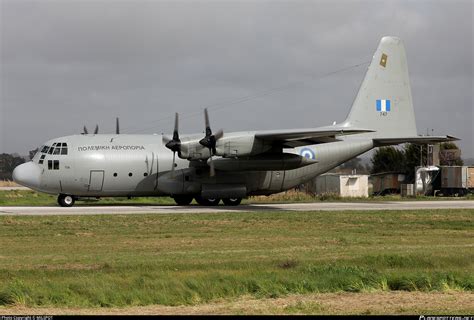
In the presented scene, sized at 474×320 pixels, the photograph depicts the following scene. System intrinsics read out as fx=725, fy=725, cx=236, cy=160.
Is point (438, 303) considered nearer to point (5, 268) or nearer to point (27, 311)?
point (27, 311)

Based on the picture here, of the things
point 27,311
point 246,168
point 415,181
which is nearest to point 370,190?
point 415,181

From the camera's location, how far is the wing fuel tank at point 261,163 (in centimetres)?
3678

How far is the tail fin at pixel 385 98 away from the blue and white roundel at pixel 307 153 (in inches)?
144

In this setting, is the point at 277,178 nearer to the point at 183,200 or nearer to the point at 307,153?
the point at 307,153

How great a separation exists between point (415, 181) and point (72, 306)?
48.7 m

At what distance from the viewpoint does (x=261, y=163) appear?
36.8 metres

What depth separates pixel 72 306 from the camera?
13.4 meters

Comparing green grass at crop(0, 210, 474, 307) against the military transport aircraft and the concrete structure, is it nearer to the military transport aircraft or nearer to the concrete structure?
the military transport aircraft

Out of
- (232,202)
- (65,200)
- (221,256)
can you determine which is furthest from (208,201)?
(221,256)

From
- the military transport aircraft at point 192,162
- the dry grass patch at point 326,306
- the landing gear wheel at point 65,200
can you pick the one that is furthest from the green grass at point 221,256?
the landing gear wheel at point 65,200

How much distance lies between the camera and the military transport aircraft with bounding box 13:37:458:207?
35812 millimetres

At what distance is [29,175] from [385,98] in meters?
20.4

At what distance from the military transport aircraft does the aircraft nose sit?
0.05 metres

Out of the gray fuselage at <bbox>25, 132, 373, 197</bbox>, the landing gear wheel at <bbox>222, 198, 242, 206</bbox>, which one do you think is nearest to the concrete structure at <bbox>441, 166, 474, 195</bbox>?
the gray fuselage at <bbox>25, 132, 373, 197</bbox>
